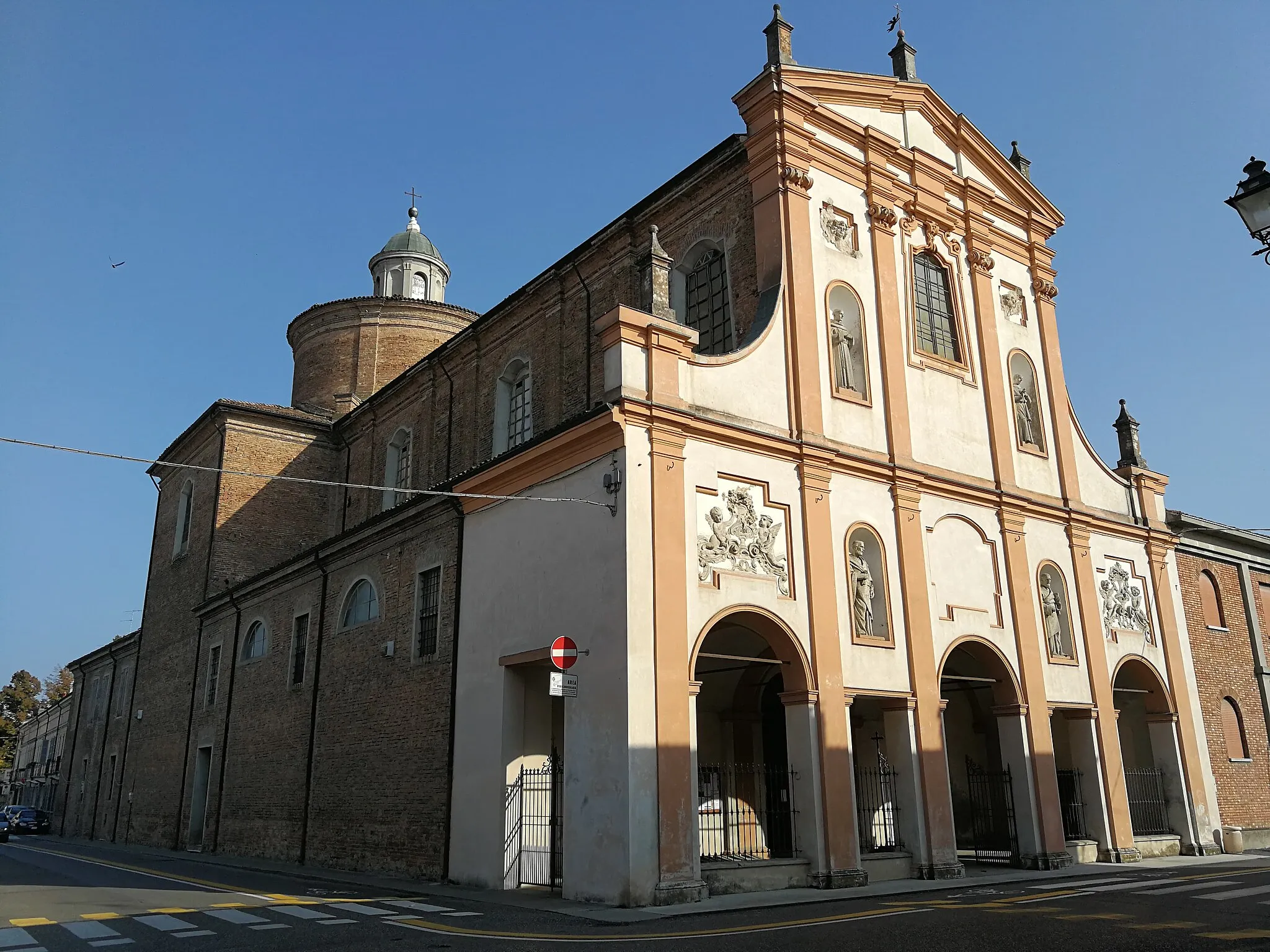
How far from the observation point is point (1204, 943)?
767 cm

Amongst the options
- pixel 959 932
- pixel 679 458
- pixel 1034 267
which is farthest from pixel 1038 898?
pixel 1034 267

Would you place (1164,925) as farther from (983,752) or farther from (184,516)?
(184,516)

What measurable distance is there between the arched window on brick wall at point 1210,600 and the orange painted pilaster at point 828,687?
12.0 m

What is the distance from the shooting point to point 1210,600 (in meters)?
21.6

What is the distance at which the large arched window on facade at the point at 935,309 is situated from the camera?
18.0 metres

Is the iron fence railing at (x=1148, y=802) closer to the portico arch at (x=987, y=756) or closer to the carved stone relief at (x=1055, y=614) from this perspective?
the portico arch at (x=987, y=756)

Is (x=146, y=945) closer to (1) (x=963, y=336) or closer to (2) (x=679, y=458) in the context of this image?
(2) (x=679, y=458)

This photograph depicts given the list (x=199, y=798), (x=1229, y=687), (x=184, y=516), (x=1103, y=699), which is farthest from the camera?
(x=184, y=516)

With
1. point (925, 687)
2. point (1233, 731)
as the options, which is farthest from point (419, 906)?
point (1233, 731)

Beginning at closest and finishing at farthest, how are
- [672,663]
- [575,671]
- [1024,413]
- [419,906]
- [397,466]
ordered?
[419,906]
[672,663]
[575,671]
[1024,413]
[397,466]

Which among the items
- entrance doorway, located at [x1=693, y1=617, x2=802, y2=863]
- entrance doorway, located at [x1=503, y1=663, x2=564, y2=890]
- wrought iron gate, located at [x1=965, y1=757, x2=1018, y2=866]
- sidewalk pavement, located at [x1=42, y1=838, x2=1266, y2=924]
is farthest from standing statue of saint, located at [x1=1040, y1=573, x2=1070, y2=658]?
entrance doorway, located at [x1=503, y1=663, x2=564, y2=890]

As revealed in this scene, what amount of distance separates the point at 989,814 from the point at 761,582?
8.92m

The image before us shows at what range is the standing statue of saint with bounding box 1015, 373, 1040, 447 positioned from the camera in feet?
62.3

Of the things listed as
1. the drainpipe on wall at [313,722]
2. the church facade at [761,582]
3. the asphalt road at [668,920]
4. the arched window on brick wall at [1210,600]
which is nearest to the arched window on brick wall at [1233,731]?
the arched window on brick wall at [1210,600]
